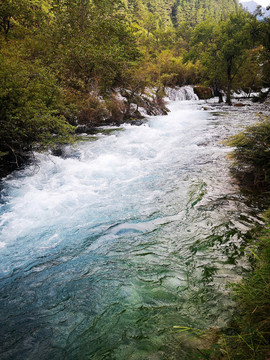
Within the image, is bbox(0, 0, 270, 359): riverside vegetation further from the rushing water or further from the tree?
the rushing water

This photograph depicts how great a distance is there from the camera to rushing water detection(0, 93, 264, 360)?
216 centimetres

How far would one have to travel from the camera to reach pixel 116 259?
3.31 m

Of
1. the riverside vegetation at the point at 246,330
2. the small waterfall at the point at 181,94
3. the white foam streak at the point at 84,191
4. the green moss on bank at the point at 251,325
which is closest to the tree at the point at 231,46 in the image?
the small waterfall at the point at 181,94

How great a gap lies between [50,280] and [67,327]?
0.90 m

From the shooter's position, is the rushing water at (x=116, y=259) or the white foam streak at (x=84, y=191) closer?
the rushing water at (x=116, y=259)

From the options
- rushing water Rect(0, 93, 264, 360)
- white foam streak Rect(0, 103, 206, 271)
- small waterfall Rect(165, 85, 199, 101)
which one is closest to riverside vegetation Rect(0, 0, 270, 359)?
rushing water Rect(0, 93, 264, 360)

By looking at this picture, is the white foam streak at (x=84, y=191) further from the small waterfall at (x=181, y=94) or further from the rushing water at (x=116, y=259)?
the small waterfall at (x=181, y=94)

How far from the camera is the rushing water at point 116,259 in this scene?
2.16m

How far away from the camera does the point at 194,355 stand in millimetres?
1783

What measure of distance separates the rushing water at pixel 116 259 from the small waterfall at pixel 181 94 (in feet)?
84.3

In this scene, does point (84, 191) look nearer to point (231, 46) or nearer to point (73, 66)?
point (73, 66)

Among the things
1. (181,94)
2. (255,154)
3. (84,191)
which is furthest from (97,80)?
(181,94)

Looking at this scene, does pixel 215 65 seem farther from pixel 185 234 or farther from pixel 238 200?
pixel 185 234

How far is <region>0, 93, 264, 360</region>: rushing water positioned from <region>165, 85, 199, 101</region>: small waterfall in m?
25.7
